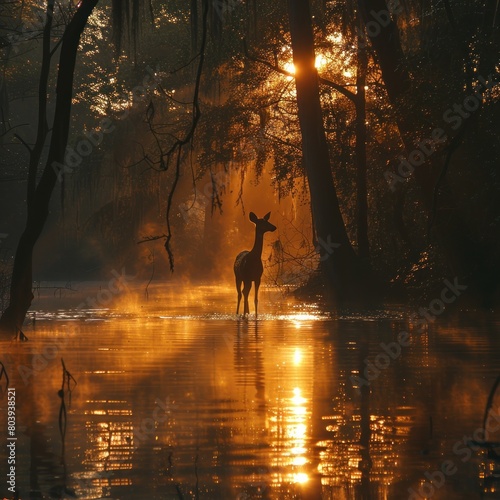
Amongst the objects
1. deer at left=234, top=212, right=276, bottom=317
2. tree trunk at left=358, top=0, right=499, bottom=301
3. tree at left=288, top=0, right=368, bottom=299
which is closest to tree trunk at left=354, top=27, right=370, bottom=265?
tree at left=288, top=0, right=368, bottom=299

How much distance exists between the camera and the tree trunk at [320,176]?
28.0m

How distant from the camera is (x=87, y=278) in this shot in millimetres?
55000

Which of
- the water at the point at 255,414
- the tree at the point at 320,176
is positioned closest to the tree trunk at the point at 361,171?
the tree at the point at 320,176

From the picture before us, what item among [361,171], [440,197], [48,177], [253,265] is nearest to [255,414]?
[48,177]

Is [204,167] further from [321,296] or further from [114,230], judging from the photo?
[114,230]

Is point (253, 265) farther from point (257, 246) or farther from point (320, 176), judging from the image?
point (320, 176)

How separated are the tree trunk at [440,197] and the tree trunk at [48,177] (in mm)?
8370

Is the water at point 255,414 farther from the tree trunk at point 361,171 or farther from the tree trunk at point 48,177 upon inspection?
the tree trunk at point 361,171

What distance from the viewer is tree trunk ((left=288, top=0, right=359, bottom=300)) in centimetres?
2800

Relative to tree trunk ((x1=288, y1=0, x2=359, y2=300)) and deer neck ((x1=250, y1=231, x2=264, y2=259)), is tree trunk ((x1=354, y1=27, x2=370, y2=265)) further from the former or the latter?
deer neck ((x1=250, y1=231, x2=264, y2=259))

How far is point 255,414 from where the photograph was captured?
9750 mm

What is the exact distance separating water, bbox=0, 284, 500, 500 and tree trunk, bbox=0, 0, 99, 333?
1.88 feet

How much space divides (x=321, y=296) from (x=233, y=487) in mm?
24331

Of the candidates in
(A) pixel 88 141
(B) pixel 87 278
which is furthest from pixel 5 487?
(B) pixel 87 278
